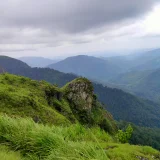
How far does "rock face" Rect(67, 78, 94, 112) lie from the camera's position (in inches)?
2712

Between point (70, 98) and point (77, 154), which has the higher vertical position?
point (77, 154)

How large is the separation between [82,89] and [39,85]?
12.5m

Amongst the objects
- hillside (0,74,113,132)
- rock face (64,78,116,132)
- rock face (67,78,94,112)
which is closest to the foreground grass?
hillside (0,74,113,132)

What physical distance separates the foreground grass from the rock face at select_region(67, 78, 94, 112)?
58385 mm

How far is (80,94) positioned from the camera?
69188mm

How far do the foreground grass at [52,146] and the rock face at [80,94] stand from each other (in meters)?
58.4

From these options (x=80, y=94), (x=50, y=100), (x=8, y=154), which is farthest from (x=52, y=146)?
(x=80, y=94)

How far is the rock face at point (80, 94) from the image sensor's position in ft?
226

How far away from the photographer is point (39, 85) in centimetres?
6344

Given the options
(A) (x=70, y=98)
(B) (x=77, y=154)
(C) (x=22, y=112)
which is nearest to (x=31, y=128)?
(B) (x=77, y=154)

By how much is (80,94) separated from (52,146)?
61.9 m

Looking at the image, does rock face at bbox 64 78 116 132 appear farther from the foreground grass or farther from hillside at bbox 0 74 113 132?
the foreground grass

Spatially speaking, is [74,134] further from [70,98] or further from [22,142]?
[70,98]

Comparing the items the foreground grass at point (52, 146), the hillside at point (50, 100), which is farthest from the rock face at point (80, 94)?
the foreground grass at point (52, 146)
